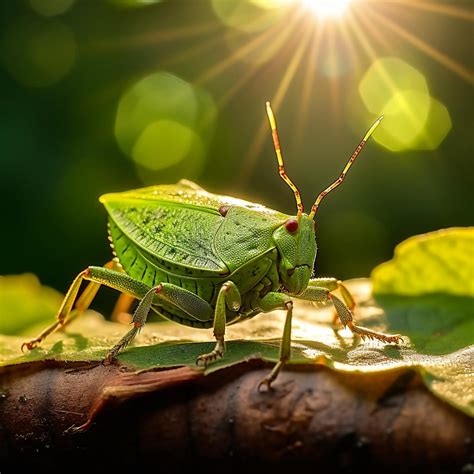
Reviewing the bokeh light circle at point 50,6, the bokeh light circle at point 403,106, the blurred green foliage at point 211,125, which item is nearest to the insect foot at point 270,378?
the blurred green foliage at point 211,125

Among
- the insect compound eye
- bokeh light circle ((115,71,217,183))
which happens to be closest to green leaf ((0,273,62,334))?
the insect compound eye

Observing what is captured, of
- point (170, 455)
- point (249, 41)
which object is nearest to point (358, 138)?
point (249, 41)

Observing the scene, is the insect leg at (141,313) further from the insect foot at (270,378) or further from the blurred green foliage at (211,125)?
the blurred green foliage at (211,125)

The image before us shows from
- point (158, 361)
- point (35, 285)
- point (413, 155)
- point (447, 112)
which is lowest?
point (35, 285)

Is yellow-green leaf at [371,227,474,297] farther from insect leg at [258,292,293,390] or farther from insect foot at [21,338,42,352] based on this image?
insect foot at [21,338,42,352]

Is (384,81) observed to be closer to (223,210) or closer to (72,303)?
(223,210)

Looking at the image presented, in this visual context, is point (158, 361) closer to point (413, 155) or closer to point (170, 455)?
point (170, 455)

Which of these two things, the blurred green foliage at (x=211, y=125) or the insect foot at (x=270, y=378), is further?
the blurred green foliage at (x=211, y=125)
